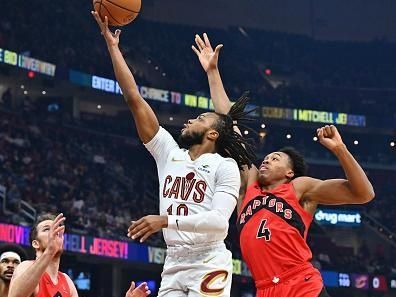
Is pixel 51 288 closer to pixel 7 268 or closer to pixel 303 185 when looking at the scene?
pixel 7 268

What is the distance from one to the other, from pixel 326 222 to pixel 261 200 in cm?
2985

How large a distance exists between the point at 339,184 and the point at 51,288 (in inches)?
89.0

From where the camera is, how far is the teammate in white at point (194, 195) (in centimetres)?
568

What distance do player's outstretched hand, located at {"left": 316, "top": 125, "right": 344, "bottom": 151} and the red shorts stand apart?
0.95m

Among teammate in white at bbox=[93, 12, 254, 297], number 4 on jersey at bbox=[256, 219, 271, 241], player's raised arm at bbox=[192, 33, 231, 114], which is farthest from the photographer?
player's raised arm at bbox=[192, 33, 231, 114]

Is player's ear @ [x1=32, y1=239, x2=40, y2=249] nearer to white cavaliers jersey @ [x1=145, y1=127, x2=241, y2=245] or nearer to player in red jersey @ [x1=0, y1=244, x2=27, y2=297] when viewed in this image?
player in red jersey @ [x1=0, y1=244, x2=27, y2=297]

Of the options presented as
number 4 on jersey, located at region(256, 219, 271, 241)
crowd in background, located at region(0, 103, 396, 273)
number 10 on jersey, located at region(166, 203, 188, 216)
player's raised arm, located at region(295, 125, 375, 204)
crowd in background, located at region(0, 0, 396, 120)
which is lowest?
number 4 on jersey, located at region(256, 219, 271, 241)

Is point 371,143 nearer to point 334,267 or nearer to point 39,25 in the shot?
point 334,267

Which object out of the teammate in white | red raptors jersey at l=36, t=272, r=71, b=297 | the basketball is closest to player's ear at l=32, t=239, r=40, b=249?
red raptors jersey at l=36, t=272, r=71, b=297

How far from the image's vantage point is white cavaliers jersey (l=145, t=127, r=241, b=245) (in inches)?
228

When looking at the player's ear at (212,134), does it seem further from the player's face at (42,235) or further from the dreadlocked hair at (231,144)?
the player's face at (42,235)

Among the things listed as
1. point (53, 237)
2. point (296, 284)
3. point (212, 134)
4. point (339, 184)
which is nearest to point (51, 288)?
point (53, 237)

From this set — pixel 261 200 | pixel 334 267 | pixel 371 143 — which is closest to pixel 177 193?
pixel 261 200

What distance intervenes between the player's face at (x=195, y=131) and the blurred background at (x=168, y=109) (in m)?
14.8
